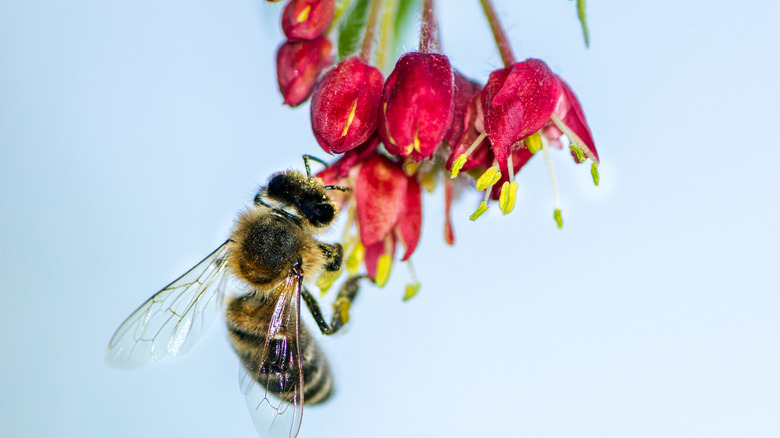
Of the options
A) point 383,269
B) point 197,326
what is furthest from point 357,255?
point 197,326

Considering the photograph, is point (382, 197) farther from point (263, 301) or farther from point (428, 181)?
point (263, 301)

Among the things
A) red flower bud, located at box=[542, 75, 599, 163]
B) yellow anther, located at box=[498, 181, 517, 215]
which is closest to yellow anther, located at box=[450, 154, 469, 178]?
yellow anther, located at box=[498, 181, 517, 215]

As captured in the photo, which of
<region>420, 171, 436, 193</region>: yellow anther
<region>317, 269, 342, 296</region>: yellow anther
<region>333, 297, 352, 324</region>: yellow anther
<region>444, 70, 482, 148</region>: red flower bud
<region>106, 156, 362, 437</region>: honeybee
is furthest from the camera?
<region>333, 297, 352, 324</region>: yellow anther

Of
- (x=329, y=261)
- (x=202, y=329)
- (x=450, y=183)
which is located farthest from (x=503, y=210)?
(x=202, y=329)

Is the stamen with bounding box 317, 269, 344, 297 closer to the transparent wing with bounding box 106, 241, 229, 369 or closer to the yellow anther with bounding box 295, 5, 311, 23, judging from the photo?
the transparent wing with bounding box 106, 241, 229, 369

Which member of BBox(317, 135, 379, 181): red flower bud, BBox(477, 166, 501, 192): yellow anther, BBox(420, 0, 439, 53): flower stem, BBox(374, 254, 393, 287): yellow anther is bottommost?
BBox(374, 254, 393, 287): yellow anther

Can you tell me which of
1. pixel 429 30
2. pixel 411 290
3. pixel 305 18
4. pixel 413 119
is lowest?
pixel 411 290

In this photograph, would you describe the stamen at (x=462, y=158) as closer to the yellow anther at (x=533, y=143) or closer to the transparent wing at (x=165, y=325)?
the yellow anther at (x=533, y=143)
